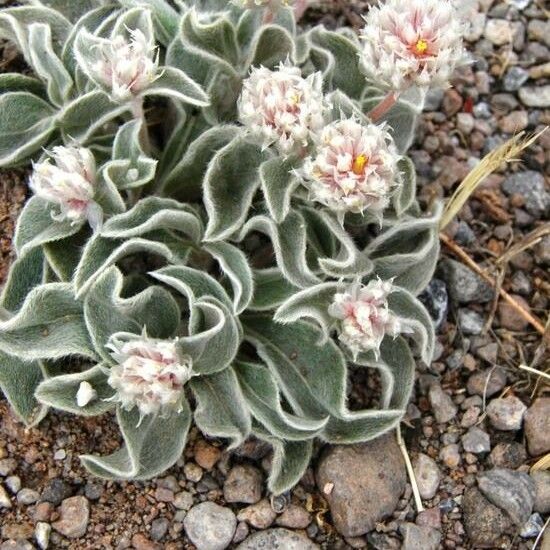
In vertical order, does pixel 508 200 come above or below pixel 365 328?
below

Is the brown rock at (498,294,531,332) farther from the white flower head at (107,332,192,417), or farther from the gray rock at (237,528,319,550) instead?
the white flower head at (107,332,192,417)

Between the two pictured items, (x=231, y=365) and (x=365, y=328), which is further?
(x=231, y=365)

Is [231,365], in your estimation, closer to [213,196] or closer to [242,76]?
[213,196]

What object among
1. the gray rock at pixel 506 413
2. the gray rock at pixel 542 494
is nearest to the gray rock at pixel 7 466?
the gray rock at pixel 506 413

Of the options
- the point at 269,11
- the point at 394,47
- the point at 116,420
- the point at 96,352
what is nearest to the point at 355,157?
the point at 394,47

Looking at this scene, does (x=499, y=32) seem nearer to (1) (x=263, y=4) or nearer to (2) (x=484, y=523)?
(1) (x=263, y=4)

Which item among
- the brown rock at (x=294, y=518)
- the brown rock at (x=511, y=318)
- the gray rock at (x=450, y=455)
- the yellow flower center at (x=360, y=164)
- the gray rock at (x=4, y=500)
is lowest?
the gray rock at (x=450, y=455)

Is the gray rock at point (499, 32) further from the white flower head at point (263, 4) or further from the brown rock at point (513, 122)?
the white flower head at point (263, 4)
